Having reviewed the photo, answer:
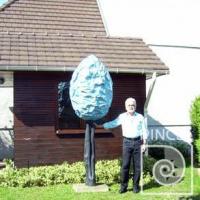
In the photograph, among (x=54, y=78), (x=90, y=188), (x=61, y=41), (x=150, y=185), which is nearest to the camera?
(x=90, y=188)

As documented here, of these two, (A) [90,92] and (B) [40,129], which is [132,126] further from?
(B) [40,129]

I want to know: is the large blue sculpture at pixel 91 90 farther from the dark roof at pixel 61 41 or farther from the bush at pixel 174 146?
the bush at pixel 174 146

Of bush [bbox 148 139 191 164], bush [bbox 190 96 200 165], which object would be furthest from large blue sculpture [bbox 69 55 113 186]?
bush [bbox 148 139 191 164]

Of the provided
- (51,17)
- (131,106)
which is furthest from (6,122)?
(131,106)

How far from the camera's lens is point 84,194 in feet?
30.1

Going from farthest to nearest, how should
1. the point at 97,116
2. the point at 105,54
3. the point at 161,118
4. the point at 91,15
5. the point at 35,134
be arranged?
1. the point at 161,118
2. the point at 91,15
3. the point at 105,54
4. the point at 35,134
5. the point at 97,116

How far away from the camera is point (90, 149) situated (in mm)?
9711

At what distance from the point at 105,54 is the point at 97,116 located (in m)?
3.51

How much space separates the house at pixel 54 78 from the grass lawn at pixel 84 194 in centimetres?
196

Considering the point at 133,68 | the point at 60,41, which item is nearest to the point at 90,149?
the point at 133,68

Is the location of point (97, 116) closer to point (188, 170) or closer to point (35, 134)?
point (35, 134)

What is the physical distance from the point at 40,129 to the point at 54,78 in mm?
1476

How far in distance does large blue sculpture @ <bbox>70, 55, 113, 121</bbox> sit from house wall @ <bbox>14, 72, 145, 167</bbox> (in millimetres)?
2386

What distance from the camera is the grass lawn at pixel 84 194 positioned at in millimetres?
8898
